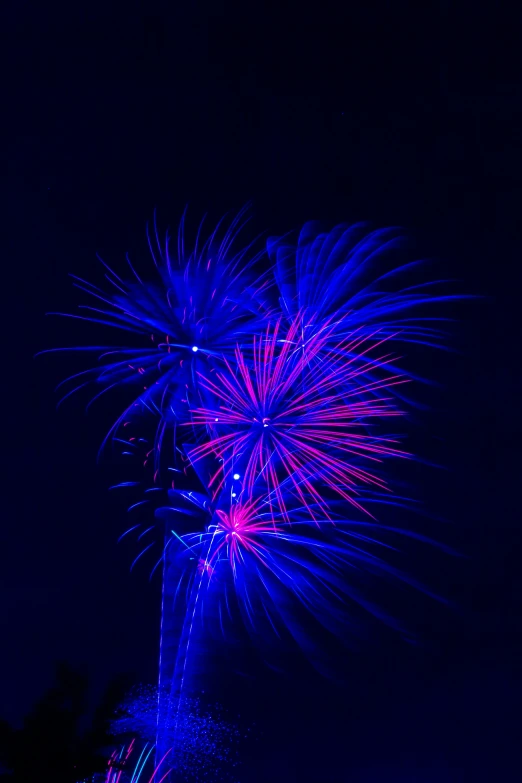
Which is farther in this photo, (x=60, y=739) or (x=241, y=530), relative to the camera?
(x=241, y=530)

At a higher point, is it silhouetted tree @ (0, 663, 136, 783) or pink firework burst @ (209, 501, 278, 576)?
pink firework burst @ (209, 501, 278, 576)

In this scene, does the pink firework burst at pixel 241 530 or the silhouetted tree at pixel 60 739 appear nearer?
the silhouetted tree at pixel 60 739

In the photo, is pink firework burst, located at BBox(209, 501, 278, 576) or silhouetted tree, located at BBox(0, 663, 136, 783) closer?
silhouetted tree, located at BBox(0, 663, 136, 783)

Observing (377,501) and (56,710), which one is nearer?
(56,710)

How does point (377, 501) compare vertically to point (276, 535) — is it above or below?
above

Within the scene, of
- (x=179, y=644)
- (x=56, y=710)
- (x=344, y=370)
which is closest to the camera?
(x=56, y=710)

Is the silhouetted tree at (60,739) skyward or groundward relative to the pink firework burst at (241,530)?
groundward

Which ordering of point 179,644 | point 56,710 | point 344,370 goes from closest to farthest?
1. point 56,710
2. point 344,370
3. point 179,644

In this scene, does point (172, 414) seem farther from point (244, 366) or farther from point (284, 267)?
point (284, 267)

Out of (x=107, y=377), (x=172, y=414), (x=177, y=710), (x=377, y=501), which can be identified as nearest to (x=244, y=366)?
(x=172, y=414)

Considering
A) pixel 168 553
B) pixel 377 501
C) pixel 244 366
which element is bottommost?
pixel 168 553
